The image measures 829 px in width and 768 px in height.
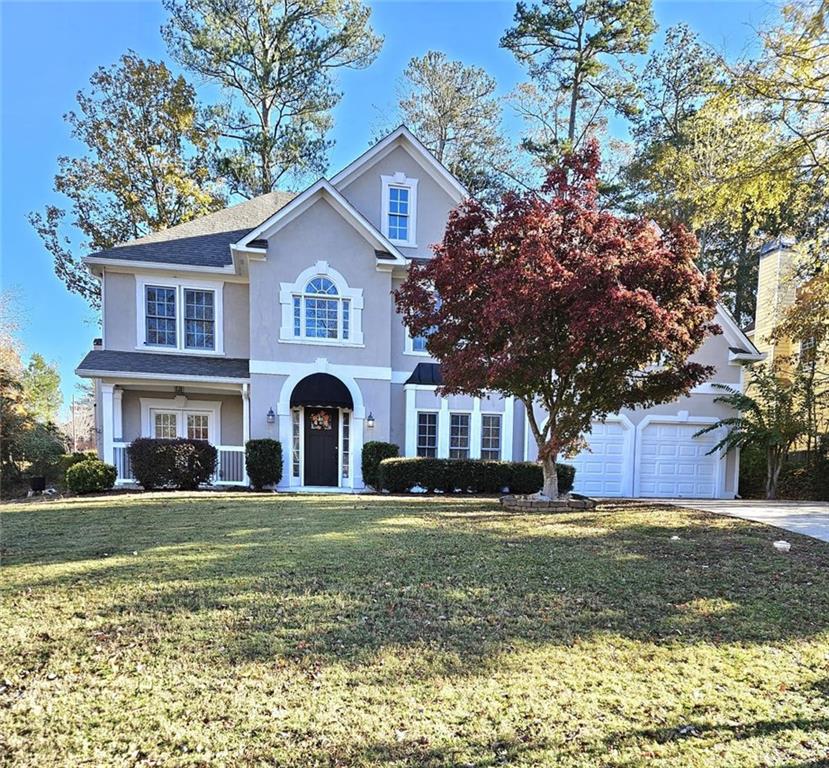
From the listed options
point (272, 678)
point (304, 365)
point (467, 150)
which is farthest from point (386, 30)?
point (272, 678)

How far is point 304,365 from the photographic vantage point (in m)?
13.0

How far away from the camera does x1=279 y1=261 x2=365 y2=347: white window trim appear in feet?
42.3

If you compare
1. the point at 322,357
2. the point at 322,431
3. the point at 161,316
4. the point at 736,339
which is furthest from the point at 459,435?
the point at 161,316

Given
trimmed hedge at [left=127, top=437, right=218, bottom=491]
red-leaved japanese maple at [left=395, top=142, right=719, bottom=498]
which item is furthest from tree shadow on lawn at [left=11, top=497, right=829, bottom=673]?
trimmed hedge at [left=127, top=437, right=218, bottom=491]

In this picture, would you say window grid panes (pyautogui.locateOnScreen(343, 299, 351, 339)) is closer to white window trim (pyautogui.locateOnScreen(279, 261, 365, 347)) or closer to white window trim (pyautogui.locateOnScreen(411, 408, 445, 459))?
white window trim (pyautogui.locateOnScreen(279, 261, 365, 347))

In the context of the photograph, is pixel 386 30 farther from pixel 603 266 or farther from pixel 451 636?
pixel 451 636

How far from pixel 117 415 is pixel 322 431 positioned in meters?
5.18

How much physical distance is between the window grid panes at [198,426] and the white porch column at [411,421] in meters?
5.66

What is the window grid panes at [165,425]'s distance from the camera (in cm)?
1380

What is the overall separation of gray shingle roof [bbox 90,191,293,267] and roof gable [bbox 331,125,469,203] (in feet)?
8.57

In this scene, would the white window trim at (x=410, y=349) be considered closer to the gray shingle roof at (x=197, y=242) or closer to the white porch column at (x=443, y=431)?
the white porch column at (x=443, y=431)

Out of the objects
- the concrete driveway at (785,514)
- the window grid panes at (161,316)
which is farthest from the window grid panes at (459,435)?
the window grid panes at (161,316)

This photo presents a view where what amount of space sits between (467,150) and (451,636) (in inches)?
940

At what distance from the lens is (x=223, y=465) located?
42.7ft
